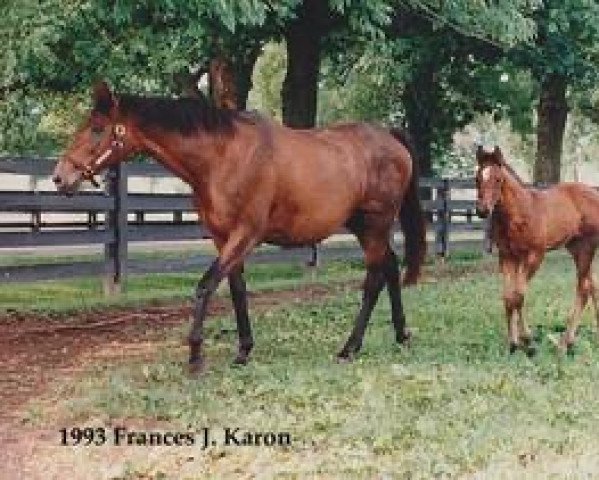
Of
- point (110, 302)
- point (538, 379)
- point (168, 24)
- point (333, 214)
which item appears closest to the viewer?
point (538, 379)

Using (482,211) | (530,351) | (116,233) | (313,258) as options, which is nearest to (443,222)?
(313,258)

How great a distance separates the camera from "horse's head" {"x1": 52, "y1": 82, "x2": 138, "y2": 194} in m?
7.87

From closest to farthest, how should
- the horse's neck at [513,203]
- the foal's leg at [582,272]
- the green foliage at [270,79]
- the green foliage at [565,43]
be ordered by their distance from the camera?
the horse's neck at [513,203] → the foal's leg at [582,272] → the green foliage at [565,43] → the green foliage at [270,79]

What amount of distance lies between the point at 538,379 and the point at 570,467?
2.32 m

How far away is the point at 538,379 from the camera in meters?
7.78

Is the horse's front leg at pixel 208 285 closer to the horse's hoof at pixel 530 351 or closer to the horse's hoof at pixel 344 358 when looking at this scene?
the horse's hoof at pixel 344 358

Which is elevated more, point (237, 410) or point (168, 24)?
Result: point (168, 24)

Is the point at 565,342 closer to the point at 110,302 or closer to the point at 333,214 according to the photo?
the point at 333,214

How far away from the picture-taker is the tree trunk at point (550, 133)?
27.1 meters

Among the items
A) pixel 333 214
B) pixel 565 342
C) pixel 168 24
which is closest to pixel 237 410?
pixel 333 214

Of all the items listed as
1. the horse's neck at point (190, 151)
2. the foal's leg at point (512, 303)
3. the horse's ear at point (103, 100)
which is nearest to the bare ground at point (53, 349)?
the horse's neck at point (190, 151)

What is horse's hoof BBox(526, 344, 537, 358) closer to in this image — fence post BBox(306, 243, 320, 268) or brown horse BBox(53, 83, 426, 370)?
brown horse BBox(53, 83, 426, 370)

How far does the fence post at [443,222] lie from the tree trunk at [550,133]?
642 centimetres

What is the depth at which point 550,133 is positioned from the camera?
27.5m
